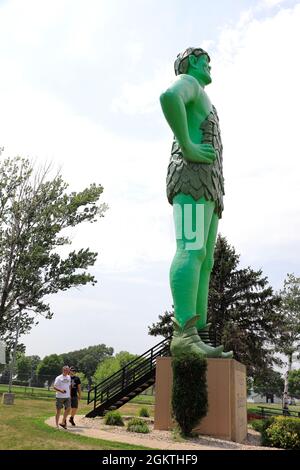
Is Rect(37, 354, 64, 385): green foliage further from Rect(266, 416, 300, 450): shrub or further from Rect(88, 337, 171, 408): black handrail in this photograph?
Rect(266, 416, 300, 450): shrub

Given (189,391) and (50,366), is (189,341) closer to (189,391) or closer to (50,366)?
(189,391)

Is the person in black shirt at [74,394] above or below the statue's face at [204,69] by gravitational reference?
below

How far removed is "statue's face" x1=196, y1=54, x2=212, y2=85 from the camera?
1219 centimetres

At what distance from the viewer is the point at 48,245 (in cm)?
2450

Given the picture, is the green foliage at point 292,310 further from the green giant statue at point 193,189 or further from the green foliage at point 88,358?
the green foliage at point 88,358

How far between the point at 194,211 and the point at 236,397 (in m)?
4.37

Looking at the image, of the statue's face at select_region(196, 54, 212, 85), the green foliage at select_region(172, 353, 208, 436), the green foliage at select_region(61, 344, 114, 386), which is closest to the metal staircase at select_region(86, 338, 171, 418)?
the green foliage at select_region(172, 353, 208, 436)

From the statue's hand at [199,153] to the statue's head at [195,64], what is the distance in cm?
227

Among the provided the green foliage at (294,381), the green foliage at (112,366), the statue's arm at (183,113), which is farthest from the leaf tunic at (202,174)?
the green foliage at (112,366)

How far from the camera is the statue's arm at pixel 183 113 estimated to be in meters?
10.2
